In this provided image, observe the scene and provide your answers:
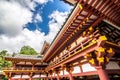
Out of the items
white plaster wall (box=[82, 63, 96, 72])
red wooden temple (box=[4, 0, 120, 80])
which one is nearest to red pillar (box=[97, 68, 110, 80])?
red wooden temple (box=[4, 0, 120, 80])

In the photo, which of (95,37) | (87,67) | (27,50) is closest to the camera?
(95,37)

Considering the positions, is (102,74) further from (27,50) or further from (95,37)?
(27,50)

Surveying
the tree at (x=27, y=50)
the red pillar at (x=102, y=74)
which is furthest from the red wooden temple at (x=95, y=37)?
the tree at (x=27, y=50)

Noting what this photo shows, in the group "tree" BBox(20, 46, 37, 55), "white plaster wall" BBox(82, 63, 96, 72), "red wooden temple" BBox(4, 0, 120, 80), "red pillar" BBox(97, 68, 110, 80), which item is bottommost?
"red pillar" BBox(97, 68, 110, 80)

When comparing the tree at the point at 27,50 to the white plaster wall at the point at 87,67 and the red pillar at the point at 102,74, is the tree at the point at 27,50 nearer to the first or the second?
the white plaster wall at the point at 87,67

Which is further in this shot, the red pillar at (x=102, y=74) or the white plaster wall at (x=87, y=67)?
the white plaster wall at (x=87, y=67)

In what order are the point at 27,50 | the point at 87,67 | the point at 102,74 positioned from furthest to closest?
the point at 27,50 → the point at 87,67 → the point at 102,74

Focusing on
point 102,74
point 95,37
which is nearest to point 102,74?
point 102,74

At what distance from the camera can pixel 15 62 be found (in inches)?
867

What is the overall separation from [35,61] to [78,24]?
1804 cm

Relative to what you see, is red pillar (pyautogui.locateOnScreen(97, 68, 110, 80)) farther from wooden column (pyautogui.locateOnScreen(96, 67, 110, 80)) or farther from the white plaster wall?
the white plaster wall

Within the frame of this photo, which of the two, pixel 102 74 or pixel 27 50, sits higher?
pixel 27 50

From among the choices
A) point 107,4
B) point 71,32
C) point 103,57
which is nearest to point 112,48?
point 103,57

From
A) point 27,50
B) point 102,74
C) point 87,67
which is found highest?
point 27,50
